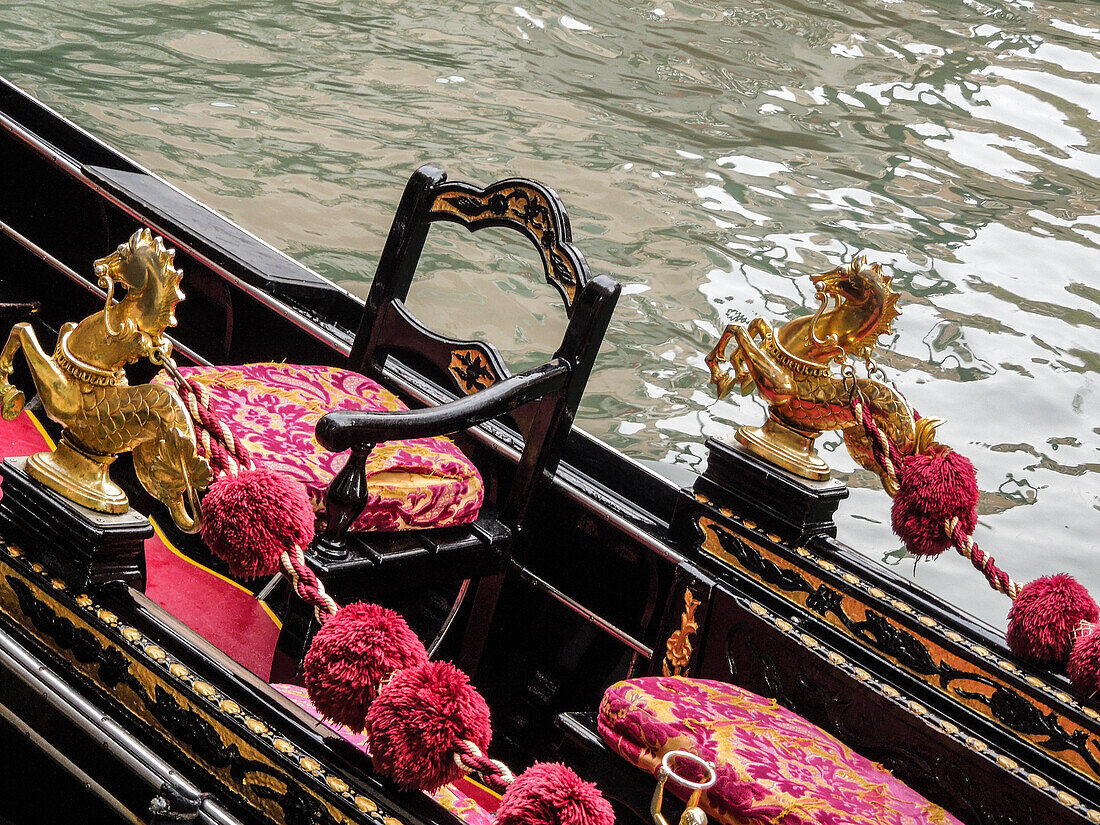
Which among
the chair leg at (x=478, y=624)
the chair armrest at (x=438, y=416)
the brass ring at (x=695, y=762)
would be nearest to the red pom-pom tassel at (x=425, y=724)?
the brass ring at (x=695, y=762)

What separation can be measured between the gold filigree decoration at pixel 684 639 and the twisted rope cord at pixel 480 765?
0.69 meters

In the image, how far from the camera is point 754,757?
1350mm

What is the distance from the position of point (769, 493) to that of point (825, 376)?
17 cm

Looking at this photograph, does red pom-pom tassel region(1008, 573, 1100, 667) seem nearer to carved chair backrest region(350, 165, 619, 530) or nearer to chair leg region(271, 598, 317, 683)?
carved chair backrest region(350, 165, 619, 530)

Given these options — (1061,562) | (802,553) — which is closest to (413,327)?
(802,553)

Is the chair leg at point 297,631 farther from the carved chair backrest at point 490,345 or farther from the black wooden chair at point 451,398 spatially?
the carved chair backrest at point 490,345

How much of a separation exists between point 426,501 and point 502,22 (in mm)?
3610

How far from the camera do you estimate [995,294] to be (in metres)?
3.67

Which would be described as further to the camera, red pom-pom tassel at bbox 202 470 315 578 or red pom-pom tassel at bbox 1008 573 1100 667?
red pom-pom tassel at bbox 1008 573 1100 667

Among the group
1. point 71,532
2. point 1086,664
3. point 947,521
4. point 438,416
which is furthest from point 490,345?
point 1086,664

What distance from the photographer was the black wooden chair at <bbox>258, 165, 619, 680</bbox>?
1521 mm

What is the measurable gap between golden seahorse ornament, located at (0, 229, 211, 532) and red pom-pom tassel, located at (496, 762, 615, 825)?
42cm

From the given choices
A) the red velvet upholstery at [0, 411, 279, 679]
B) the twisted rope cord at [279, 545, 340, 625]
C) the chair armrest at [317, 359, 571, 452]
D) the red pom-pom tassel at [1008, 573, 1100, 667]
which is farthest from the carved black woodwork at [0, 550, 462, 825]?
the red pom-pom tassel at [1008, 573, 1100, 667]

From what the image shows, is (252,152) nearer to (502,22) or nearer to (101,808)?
(502,22)
